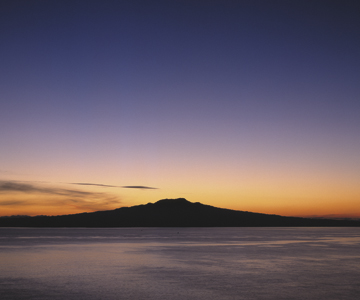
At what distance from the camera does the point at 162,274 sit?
17.9 m

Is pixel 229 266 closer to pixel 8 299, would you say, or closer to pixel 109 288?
pixel 109 288

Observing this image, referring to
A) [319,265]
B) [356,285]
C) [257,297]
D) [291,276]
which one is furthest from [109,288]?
[319,265]

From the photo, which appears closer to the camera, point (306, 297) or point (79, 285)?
point (306, 297)

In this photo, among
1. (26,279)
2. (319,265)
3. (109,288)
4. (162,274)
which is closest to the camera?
(109,288)

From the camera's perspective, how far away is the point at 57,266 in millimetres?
20938

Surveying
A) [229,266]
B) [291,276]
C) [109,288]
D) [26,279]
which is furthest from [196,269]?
[26,279]

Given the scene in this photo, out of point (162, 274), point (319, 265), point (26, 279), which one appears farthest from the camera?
point (319, 265)

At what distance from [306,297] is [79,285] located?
801 cm

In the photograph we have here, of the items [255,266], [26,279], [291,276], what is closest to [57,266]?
[26,279]

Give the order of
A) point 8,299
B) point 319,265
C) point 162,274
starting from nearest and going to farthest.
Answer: point 8,299 < point 162,274 < point 319,265

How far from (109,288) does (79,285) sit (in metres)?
1.37

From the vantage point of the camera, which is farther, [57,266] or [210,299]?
[57,266]

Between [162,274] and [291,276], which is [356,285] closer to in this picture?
[291,276]

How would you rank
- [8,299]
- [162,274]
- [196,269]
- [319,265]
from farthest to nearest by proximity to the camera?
[319,265], [196,269], [162,274], [8,299]
